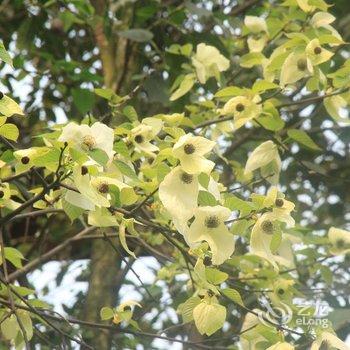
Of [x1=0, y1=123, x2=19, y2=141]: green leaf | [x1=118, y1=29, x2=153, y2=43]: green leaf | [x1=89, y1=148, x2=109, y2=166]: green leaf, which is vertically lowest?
[x1=118, y1=29, x2=153, y2=43]: green leaf

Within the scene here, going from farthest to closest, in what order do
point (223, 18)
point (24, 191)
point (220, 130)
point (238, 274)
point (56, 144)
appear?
1. point (223, 18)
2. point (238, 274)
3. point (220, 130)
4. point (24, 191)
5. point (56, 144)

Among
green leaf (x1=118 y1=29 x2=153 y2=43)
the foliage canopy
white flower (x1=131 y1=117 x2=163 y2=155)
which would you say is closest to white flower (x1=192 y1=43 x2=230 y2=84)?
the foliage canopy

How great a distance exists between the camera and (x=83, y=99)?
6.61 feet

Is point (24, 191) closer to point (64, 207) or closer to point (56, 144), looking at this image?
point (64, 207)

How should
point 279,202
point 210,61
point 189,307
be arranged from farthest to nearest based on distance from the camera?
point 210,61
point 189,307
point 279,202

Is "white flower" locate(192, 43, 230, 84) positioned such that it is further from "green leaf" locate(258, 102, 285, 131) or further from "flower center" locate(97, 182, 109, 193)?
"flower center" locate(97, 182, 109, 193)

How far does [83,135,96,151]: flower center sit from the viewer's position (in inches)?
42.5

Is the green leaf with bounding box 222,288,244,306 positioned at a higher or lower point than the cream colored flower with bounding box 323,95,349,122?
lower

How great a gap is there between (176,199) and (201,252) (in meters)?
0.12

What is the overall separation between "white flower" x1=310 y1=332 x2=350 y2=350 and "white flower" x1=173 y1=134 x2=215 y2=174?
1.03 ft

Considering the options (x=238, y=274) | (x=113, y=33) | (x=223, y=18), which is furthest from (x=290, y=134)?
(x=113, y=33)

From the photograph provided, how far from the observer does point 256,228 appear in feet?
3.89
